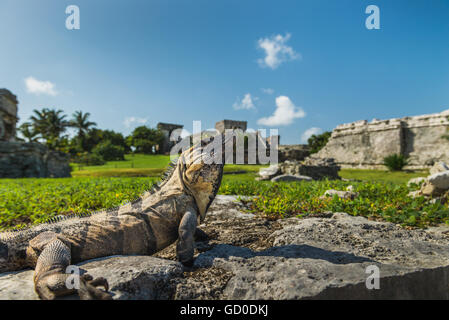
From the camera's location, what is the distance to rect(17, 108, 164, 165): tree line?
41.5m

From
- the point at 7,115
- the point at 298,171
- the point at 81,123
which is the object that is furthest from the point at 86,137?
the point at 298,171

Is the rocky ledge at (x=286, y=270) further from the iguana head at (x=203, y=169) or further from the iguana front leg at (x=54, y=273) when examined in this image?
the iguana head at (x=203, y=169)

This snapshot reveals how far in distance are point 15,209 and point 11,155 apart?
12.1m

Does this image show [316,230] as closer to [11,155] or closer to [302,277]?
[302,277]

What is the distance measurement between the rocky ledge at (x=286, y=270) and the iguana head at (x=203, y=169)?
0.53m

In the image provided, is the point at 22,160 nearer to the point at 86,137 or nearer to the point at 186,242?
the point at 186,242

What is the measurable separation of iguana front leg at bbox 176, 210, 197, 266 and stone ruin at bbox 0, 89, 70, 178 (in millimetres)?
15352

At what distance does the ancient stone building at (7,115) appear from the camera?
16984mm


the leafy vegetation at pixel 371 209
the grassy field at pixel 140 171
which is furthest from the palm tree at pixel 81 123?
the leafy vegetation at pixel 371 209

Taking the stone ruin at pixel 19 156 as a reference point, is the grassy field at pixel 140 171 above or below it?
below

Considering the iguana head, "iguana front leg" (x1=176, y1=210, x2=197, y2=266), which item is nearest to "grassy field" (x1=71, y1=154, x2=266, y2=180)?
the iguana head

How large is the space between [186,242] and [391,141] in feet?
90.2
